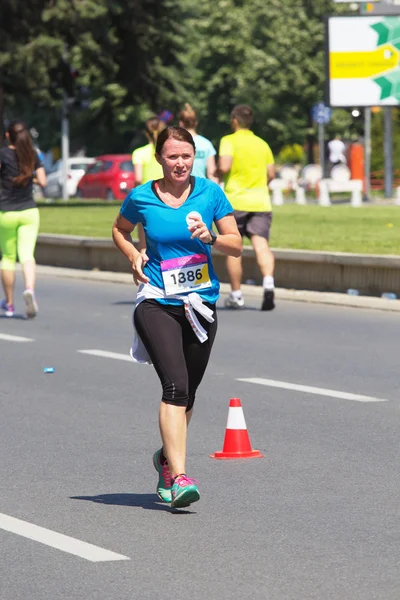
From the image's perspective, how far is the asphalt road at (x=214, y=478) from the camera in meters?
5.71

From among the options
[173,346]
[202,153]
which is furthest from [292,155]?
[173,346]

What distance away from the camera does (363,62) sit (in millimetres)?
40844

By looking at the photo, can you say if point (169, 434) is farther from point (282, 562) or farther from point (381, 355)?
point (381, 355)

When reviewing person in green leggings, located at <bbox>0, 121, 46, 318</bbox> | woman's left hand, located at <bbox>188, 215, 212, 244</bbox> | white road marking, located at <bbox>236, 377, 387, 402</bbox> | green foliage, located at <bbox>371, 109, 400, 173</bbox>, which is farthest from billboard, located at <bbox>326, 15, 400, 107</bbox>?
woman's left hand, located at <bbox>188, 215, 212, 244</bbox>

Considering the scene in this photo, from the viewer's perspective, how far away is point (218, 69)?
73.4 m

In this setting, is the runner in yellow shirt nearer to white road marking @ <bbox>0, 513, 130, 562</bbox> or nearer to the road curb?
the road curb

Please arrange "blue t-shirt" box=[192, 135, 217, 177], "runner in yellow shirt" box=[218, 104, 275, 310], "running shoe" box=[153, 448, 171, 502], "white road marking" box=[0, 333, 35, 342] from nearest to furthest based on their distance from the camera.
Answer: "running shoe" box=[153, 448, 171, 502], "white road marking" box=[0, 333, 35, 342], "runner in yellow shirt" box=[218, 104, 275, 310], "blue t-shirt" box=[192, 135, 217, 177]

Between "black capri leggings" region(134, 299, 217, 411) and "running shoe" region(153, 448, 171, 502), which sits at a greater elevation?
"black capri leggings" region(134, 299, 217, 411)

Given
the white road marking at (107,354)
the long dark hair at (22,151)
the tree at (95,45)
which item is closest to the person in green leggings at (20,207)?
the long dark hair at (22,151)

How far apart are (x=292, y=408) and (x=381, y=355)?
2861 mm

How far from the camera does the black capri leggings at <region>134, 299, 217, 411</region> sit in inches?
274

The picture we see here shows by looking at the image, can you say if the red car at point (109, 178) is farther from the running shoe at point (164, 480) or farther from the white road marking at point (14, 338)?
the running shoe at point (164, 480)

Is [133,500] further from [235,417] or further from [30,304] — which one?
[30,304]

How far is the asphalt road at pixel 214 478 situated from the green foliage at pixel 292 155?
68.8 m
